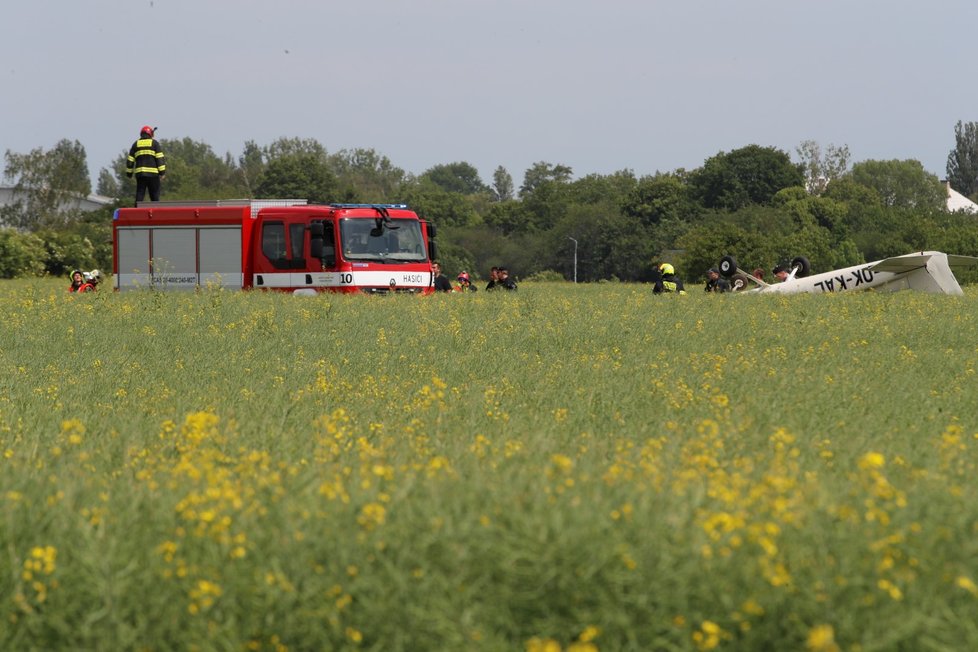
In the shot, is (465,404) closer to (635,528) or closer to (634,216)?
(635,528)

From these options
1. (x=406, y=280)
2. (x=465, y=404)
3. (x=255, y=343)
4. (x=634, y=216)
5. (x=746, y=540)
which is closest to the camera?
(x=746, y=540)

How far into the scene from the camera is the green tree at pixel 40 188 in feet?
366

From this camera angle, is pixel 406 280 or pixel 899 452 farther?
pixel 406 280

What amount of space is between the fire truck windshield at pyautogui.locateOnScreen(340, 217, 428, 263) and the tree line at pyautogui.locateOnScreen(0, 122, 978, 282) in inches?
1616

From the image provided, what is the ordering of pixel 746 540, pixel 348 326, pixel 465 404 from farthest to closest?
pixel 348 326 → pixel 465 404 → pixel 746 540

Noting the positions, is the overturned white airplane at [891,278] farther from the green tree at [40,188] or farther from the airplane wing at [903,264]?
the green tree at [40,188]

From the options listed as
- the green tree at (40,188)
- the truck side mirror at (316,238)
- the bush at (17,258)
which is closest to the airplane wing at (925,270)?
the truck side mirror at (316,238)

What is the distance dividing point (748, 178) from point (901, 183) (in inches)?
1636

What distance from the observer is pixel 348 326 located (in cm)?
2016

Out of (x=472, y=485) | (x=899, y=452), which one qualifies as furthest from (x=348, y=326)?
(x=472, y=485)

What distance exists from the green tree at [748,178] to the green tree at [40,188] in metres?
58.7

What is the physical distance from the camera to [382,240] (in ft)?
97.5

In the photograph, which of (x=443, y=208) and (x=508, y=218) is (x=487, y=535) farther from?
(x=443, y=208)

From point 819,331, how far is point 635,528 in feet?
51.2
